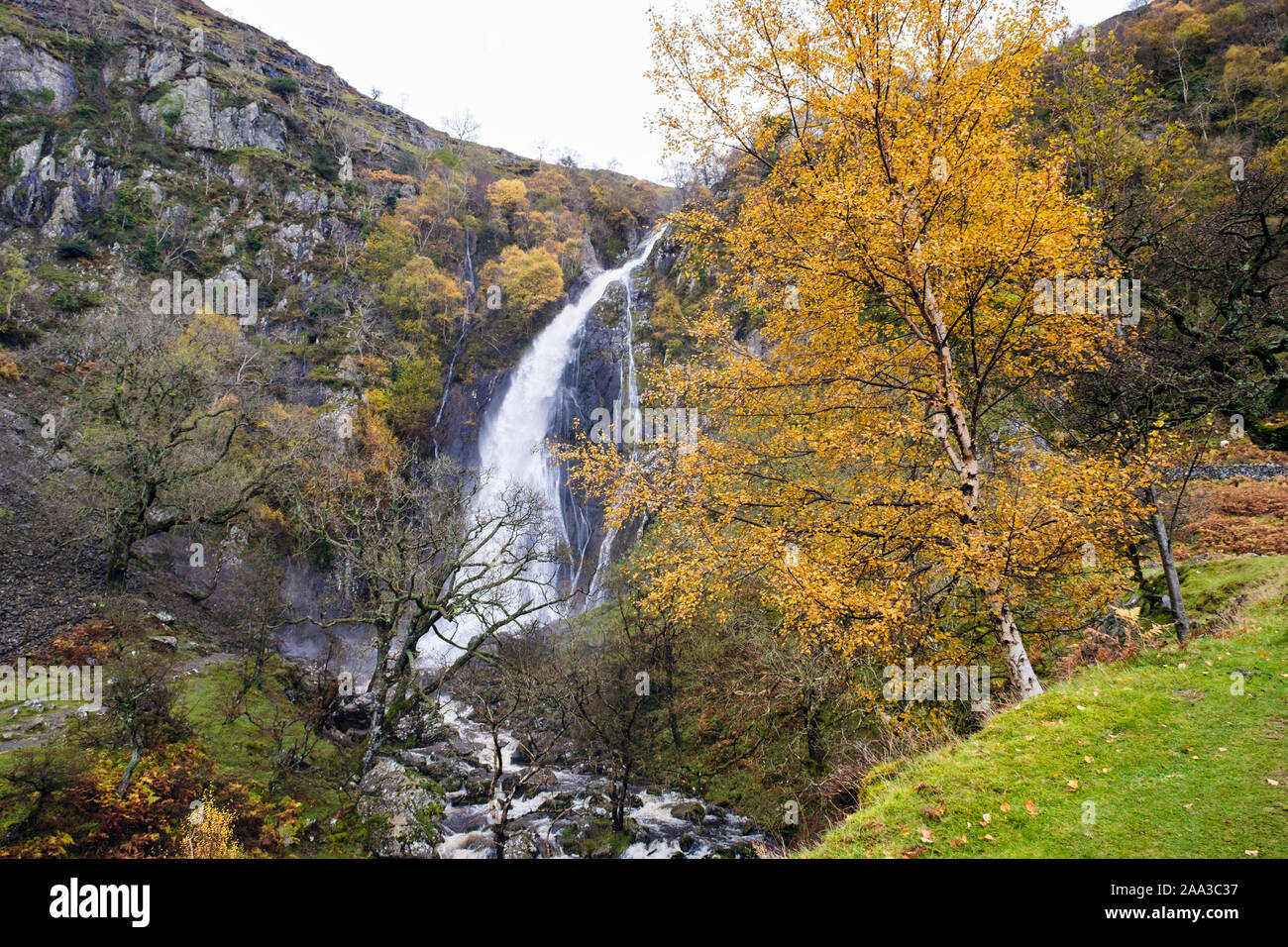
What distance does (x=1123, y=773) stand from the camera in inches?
201

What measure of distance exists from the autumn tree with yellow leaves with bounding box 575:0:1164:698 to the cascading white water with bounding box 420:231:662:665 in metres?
24.9

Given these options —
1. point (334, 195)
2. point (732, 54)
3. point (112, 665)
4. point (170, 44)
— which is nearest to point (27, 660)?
point (112, 665)

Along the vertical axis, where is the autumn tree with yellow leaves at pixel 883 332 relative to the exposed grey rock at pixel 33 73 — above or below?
below

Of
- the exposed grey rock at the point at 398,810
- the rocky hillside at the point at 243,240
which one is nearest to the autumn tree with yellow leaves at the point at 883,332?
the exposed grey rock at the point at 398,810

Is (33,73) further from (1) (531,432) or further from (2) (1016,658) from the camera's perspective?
(2) (1016,658)

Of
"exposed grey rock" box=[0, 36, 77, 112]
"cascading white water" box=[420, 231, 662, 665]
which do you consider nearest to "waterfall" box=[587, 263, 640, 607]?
"cascading white water" box=[420, 231, 662, 665]

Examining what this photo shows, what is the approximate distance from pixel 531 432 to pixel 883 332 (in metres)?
32.3

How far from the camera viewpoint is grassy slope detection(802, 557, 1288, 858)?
4332mm

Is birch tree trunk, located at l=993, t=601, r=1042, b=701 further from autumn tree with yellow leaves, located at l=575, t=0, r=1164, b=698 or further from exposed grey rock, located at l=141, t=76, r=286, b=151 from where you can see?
exposed grey rock, located at l=141, t=76, r=286, b=151

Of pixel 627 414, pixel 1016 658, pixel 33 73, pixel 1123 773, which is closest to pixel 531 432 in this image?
pixel 627 414

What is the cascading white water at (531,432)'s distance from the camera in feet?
111

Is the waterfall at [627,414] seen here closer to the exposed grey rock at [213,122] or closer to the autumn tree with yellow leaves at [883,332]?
the autumn tree with yellow leaves at [883,332]

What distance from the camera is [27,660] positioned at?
16672mm

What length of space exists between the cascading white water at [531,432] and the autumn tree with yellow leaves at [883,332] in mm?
24932
